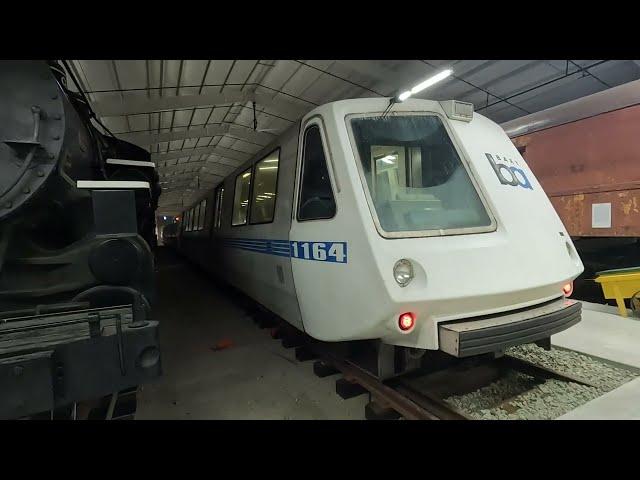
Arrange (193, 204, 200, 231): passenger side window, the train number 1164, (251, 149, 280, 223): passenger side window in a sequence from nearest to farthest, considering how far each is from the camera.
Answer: the train number 1164 → (251, 149, 280, 223): passenger side window → (193, 204, 200, 231): passenger side window

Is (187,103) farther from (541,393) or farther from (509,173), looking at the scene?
(541,393)

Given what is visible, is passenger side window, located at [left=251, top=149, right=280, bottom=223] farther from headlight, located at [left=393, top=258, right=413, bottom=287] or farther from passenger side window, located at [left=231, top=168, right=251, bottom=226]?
headlight, located at [left=393, top=258, right=413, bottom=287]

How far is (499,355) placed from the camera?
300 cm

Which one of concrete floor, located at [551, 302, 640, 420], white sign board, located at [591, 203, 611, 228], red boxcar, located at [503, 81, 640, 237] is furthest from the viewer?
white sign board, located at [591, 203, 611, 228]

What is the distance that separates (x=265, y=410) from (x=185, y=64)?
8402 mm

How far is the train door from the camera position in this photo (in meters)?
2.68

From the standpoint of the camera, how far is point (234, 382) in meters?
3.36

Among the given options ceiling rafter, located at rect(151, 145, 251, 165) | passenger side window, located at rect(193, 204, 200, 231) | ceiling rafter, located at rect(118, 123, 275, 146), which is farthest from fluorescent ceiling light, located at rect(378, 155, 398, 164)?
ceiling rafter, located at rect(151, 145, 251, 165)

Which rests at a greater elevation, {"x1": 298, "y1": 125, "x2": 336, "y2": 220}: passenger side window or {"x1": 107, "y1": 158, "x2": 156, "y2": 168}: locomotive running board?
{"x1": 107, "y1": 158, "x2": 156, "y2": 168}: locomotive running board

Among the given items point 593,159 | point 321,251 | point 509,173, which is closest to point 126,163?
point 321,251

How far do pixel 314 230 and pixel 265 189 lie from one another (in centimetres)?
163

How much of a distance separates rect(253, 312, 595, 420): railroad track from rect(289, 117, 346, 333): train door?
1.96ft

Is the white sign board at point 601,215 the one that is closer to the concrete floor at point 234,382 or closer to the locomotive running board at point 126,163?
the concrete floor at point 234,382

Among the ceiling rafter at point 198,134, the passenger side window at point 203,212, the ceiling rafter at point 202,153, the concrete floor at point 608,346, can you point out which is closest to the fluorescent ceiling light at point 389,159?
the concrete floor at point 608,346
